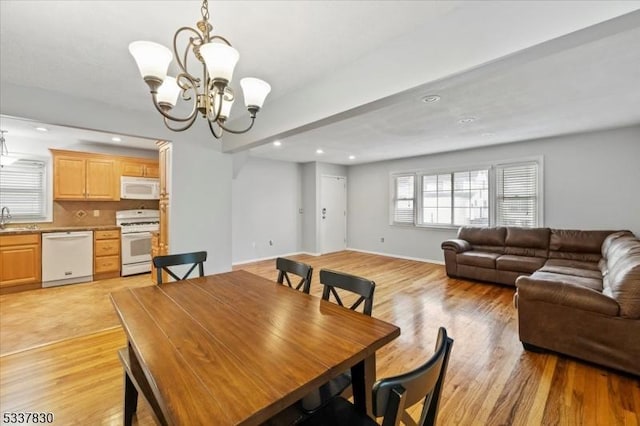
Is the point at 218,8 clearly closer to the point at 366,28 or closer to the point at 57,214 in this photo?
the point at 366,28

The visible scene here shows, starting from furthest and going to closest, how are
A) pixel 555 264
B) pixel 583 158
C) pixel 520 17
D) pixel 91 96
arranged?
pixel 583 158
pixel 555 264
pixel 91 96
pixel 520 17

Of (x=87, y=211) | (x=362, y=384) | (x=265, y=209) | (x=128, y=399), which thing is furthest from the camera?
(x=265, y=209)

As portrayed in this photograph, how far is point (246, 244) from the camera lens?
6.24 meters

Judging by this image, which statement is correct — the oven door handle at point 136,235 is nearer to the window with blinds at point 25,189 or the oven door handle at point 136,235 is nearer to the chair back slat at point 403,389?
the window with blinds at point 25,189

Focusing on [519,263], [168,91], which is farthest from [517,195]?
[168,91]

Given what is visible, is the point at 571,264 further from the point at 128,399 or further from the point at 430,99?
the point at 128,399

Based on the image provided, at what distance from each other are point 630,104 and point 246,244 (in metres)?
6.38

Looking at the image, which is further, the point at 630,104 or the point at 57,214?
the point at 57,214

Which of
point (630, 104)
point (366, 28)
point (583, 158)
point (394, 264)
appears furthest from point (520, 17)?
point (394, 264)

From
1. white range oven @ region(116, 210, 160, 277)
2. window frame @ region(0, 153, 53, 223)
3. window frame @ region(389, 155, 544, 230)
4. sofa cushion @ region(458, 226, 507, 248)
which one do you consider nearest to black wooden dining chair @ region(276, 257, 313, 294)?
white range oven @ region(116, 210, 160, 277)

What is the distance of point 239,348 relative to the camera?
1121 mm

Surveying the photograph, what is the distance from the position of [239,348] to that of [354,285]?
0.77 m

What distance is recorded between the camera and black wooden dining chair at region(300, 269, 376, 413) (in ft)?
4.01

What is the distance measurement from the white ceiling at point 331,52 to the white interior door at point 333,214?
375cm
